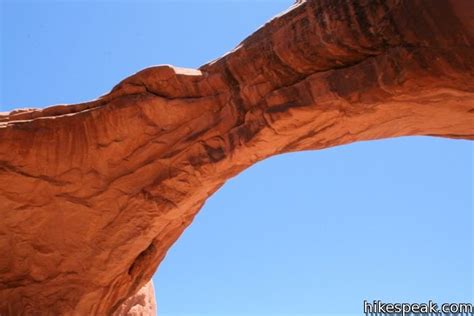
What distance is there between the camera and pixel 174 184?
31.2ft

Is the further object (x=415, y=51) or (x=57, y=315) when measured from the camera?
(x=57, y=315)

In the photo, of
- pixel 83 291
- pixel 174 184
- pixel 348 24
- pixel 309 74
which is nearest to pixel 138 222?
pixel 174 184

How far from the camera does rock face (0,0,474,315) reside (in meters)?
8.07

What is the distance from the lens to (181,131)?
31.7 feet

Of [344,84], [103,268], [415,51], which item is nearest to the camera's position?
[415,51]

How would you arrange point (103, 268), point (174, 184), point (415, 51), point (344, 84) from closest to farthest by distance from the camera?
point (415, 51) → point (344, 84) → point (174, 184) → point (103, 268)

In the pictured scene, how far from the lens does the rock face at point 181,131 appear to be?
26.5 feet

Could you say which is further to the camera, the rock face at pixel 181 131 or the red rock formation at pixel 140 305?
the red rock formation at pixel 140 305

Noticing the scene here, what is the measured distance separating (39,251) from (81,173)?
1.74 metres

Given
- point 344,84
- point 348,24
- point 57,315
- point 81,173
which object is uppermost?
point 348,24

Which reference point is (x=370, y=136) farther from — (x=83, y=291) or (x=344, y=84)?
(x=83, y=291)

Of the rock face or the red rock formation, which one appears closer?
the rock face

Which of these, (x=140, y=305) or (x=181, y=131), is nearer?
(x=181, y=131)

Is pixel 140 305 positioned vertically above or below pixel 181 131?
below
